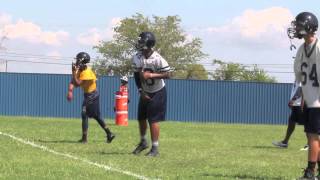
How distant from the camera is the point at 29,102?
4144 centimetres

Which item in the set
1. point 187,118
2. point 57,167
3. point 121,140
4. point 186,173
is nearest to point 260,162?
point 186,173

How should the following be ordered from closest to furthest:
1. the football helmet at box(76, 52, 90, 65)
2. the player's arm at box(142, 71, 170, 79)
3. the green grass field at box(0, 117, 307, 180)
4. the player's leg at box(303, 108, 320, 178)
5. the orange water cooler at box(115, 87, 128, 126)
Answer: the player's leg at box(303, 108, 320, 178) < the green grass field at box(0, 117, 307, 180) < the player's arm at box(142, 71, 170, 79) < the football helmet at box(76, 52, 90, 65) < the orange water cooler at box(115, 87, 128, 126)

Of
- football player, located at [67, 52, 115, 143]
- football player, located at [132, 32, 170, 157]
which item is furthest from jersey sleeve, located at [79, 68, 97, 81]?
football player, located at [132, 32, 170, 157]

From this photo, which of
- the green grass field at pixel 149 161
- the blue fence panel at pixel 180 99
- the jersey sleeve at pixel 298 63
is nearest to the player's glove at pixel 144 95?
the green grass field at pixel 149 161

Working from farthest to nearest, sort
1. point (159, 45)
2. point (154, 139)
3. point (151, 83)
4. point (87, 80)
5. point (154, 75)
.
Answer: point (159, 45), point (87, 80), point (151, 83), point (154, 139), point (154, 75)

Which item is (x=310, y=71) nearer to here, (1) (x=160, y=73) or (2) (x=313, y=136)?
(2) (x=313, y=136)

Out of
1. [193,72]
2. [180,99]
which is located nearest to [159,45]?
[193,72]

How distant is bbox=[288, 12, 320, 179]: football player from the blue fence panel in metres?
32.9

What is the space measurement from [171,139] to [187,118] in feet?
86.4

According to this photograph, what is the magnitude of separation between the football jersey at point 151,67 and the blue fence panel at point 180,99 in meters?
29.7

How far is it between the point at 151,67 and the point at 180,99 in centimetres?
3083

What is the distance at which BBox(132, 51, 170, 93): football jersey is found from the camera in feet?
36.5

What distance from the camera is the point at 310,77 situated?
8.21 meters

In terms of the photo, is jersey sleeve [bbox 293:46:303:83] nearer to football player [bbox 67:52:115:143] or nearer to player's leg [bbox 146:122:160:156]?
player's leg [bbox 146:122:160:156]
